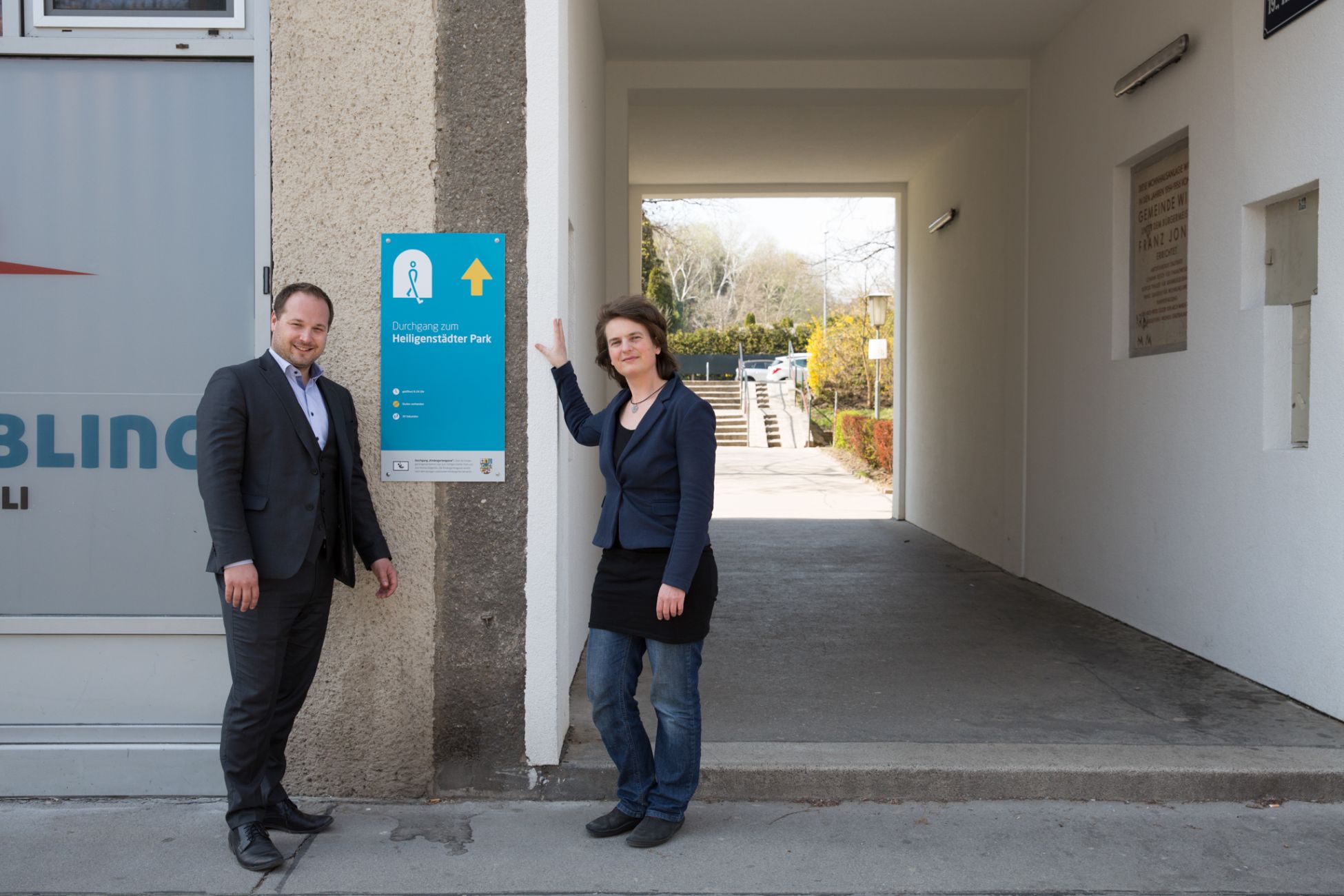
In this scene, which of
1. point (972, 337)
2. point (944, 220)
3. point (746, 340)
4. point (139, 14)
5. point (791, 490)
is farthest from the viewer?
point (746, 340)

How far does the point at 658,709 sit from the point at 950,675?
7.73 feet

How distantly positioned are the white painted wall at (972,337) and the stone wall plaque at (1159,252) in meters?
1.86

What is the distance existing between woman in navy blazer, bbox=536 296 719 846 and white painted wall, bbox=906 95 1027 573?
578 centimetres

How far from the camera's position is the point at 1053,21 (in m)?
7.68

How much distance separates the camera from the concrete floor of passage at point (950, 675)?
179 inches

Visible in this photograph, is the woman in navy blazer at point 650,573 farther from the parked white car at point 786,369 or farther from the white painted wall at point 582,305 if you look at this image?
the parked white car at point 786,369

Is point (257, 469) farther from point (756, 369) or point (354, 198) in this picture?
point (756, 369)

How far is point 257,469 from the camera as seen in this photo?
349 centimetres

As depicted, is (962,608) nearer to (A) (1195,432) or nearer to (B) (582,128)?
(A) (1195,432)

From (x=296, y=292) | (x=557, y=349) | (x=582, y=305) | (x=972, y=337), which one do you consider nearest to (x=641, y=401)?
(x=557, y=349)

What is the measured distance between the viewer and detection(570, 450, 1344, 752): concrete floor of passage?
4.55 meters

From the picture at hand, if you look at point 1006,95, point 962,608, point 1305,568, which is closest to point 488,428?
point 1305,568

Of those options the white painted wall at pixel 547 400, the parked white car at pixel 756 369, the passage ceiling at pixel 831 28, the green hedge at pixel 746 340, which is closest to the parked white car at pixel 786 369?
the parked white car at pixel 756 369

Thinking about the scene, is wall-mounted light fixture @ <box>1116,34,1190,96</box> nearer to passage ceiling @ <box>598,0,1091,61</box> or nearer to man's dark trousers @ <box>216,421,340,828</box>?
passage ceiling @ <box>598,0,1091,61</box>
